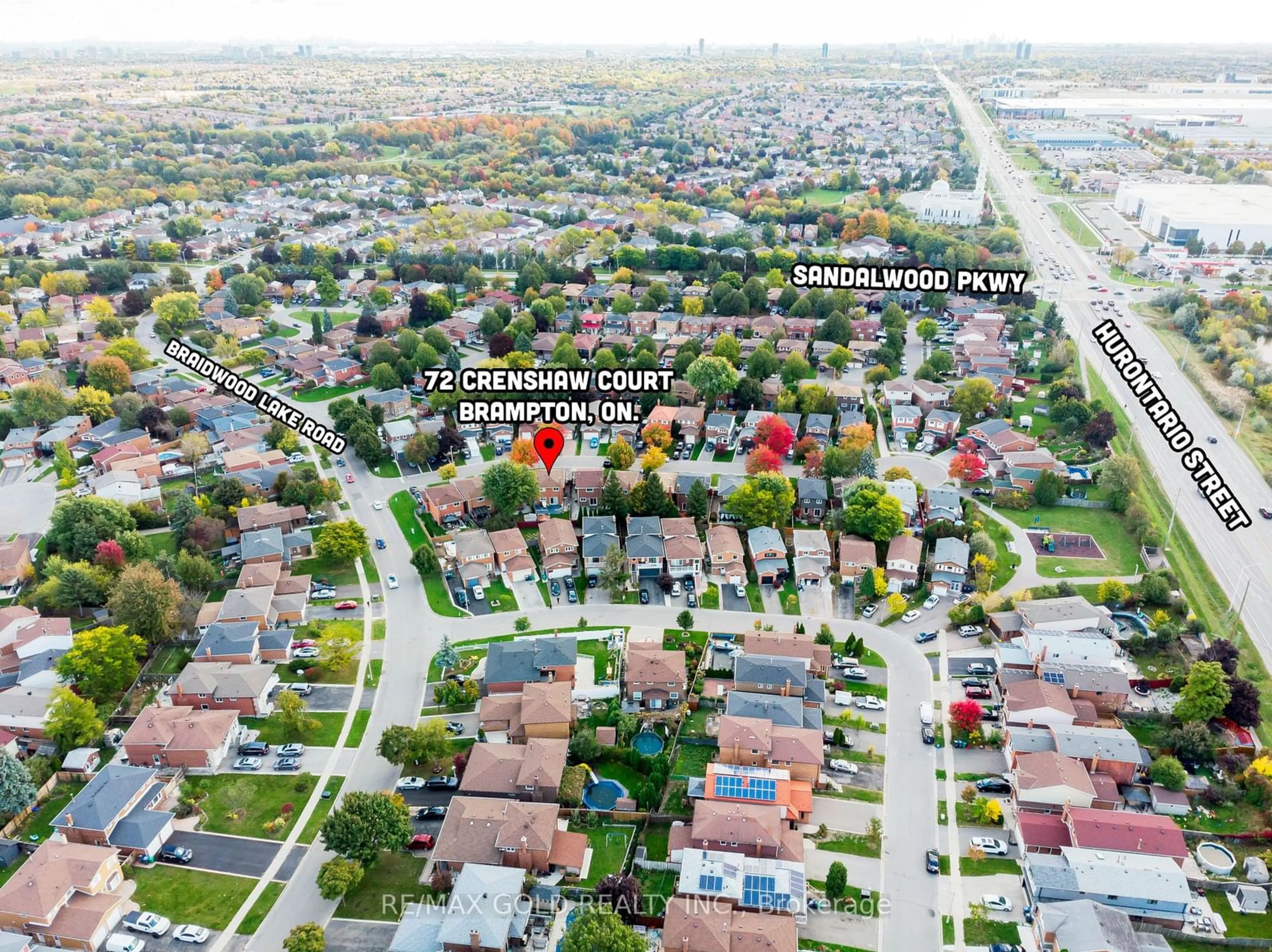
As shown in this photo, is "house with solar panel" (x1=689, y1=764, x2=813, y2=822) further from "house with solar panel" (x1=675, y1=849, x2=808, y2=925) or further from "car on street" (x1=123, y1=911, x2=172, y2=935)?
"car on street" (x1=123, y1=911, x2=172, y2=935)

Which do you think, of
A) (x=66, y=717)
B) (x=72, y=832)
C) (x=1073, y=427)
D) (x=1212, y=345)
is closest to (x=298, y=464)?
(x=66, y=717)

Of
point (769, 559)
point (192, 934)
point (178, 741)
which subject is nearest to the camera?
point (192, 934)

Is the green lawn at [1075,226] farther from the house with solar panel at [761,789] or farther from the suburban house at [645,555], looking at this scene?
the house with solar panel at [761,789]

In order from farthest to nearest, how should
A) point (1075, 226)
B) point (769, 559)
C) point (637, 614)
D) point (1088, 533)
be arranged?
1. point (1075, 226)
2. point (1088, 533)
3. point (769, 559)
4. point (637, 614)

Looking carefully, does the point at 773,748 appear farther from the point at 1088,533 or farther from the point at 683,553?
the point at 1088,533

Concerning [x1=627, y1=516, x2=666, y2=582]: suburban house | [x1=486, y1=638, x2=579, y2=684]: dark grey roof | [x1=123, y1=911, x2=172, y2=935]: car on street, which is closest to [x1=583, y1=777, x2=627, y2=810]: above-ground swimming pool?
[x1=486, y1=638, x2=579, y2=684]: dark grey roof

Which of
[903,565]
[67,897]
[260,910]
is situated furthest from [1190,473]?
[67,897]
